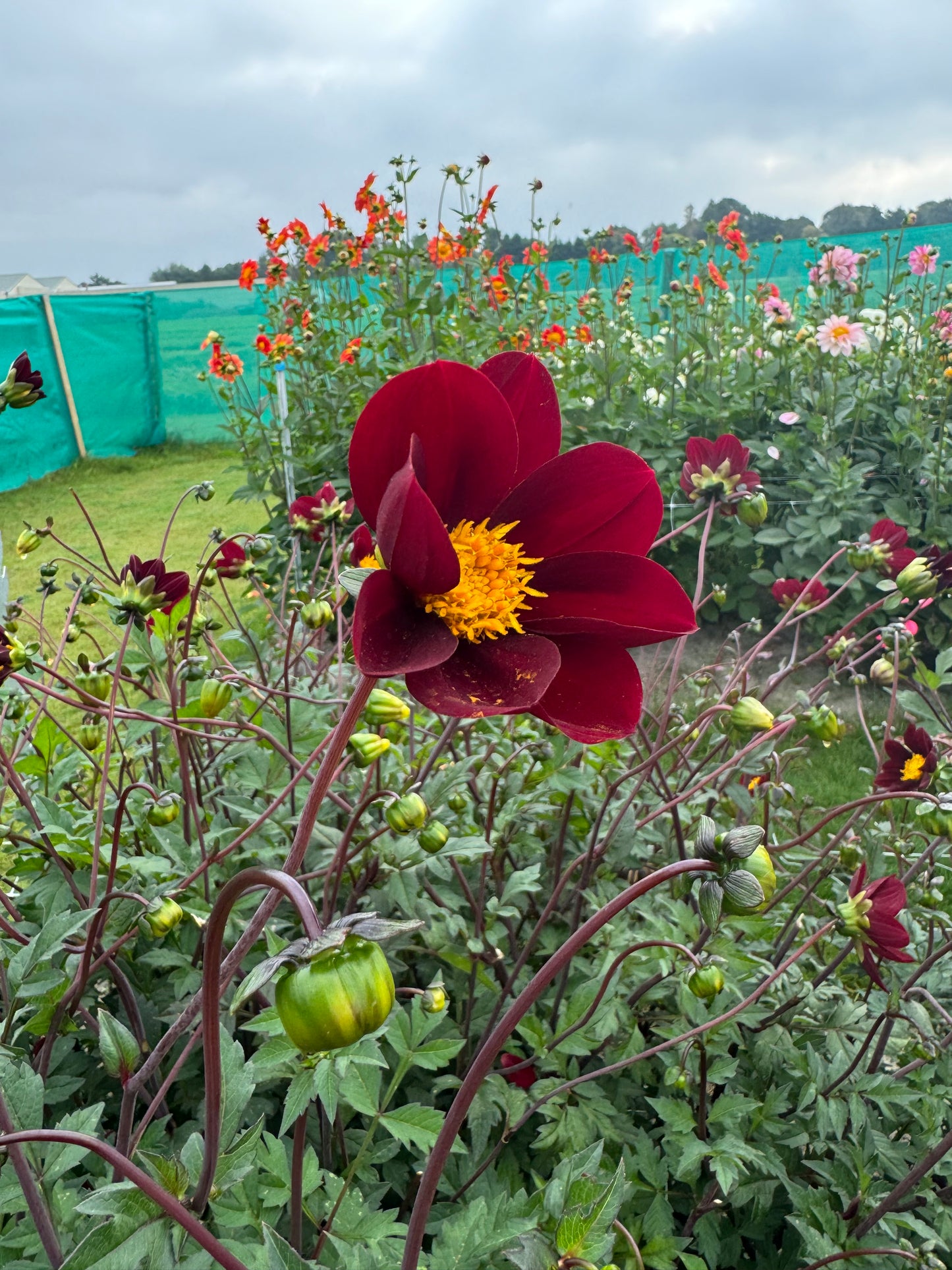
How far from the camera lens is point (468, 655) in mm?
603

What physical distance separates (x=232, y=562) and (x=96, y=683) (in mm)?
370

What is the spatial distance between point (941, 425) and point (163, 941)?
358 cm

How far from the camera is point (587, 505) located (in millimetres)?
642

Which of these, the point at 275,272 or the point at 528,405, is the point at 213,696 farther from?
the point at 275,272

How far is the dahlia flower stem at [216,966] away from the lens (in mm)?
439

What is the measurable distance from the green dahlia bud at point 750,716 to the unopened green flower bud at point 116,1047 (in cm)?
65

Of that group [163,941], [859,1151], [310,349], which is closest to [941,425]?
[310,349]

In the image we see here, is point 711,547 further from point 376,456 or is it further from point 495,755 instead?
point 376,456

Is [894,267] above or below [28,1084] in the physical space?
above

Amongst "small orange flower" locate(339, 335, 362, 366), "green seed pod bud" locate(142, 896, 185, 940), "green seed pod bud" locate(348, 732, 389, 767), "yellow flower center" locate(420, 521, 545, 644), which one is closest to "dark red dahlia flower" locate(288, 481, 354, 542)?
"green seed pod bud" locate(348, 732, 389, 767)

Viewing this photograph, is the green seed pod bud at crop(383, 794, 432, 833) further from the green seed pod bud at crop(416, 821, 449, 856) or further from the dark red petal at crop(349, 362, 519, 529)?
the dark red petal at crop(349, 362, 519, 529)

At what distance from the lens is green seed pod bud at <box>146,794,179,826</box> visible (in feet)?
A: 3.27

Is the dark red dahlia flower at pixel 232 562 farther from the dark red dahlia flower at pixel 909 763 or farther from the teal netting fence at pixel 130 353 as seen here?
the teal netting fence at pixel 130 353

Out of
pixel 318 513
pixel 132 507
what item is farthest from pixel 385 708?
pixel 132 507
